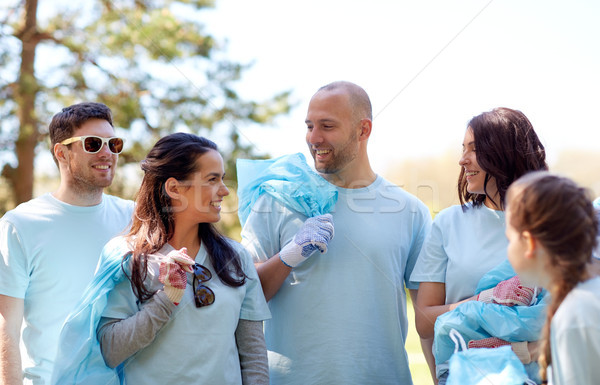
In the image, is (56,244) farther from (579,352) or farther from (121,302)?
(579,352)

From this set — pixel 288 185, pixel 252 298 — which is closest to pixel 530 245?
pixel 252 298

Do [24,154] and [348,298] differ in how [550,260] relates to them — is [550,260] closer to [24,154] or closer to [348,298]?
[348,298]

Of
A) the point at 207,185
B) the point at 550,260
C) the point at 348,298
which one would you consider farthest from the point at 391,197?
the point at 550,260

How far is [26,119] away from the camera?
973 centimetres

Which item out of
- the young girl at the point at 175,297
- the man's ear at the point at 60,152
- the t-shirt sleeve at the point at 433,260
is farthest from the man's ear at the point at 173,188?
the t-shirt sleeve at the point at 433,260

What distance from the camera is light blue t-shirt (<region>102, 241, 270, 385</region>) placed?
2283mm

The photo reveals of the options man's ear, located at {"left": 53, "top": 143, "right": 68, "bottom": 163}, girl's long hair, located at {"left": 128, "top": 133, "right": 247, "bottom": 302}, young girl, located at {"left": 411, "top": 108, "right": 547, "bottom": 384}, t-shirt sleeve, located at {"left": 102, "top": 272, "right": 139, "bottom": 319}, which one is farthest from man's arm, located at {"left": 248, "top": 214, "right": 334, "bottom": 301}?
man's ear, located at {"left": 53, "top": 143, "right": 68, "bottom": 163}

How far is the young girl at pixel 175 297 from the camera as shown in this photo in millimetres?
2275

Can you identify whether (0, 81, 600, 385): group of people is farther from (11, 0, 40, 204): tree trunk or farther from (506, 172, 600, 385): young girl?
(11, 0, 40, 204): tree trunk

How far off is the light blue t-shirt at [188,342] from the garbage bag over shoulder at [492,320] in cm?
84

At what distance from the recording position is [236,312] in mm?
2420

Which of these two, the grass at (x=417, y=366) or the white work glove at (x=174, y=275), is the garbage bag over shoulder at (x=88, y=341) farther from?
the grass at (x=417, y=366)

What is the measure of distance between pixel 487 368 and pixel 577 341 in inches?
16.9

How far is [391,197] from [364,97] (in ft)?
2.06
